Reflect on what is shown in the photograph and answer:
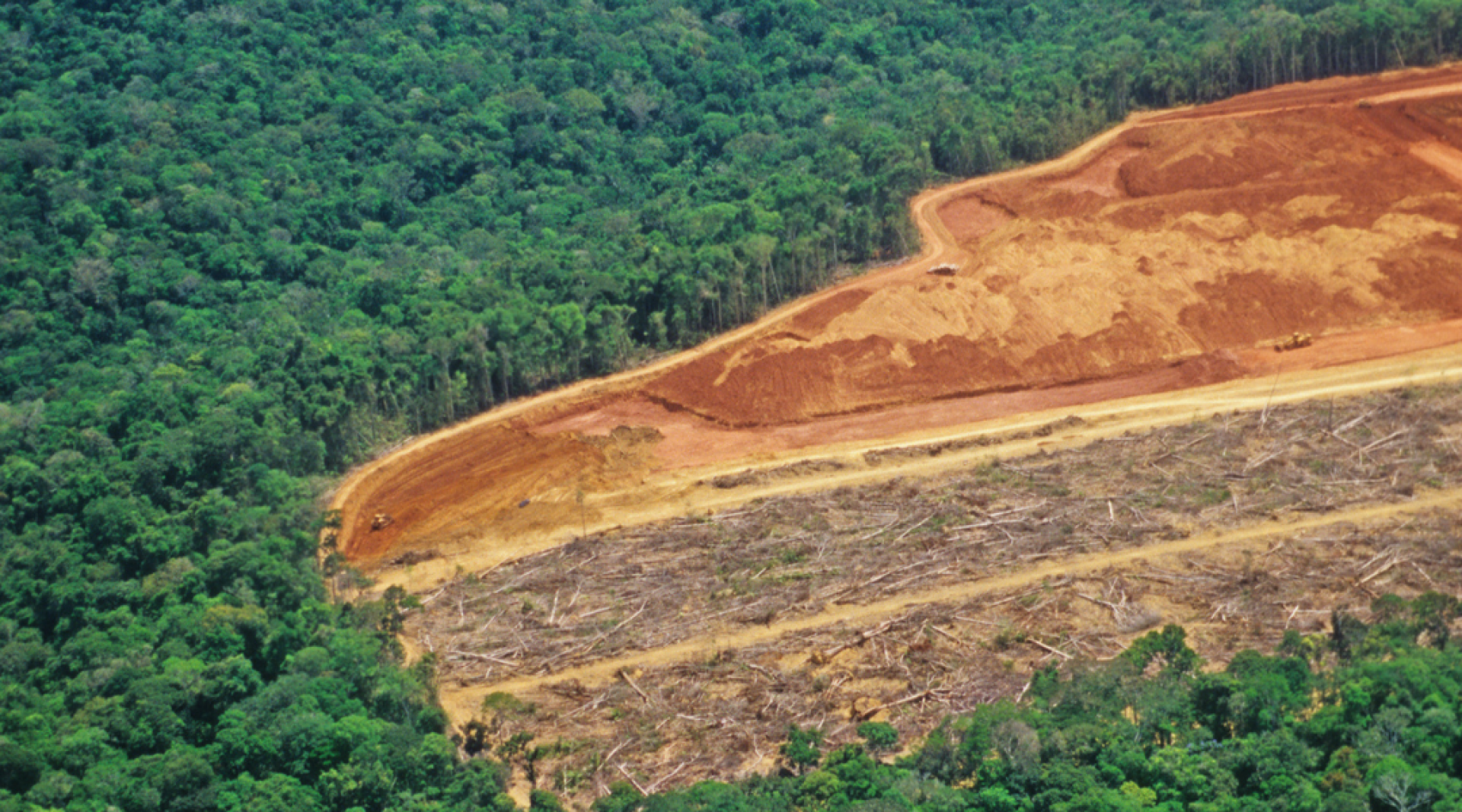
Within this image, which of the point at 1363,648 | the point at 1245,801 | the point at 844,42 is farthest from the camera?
the point at 844,42

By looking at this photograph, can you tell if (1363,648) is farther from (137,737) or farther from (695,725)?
(137,737)

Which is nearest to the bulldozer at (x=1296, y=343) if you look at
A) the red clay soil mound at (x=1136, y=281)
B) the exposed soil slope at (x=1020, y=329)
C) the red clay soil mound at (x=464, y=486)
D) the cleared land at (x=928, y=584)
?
the exposed soil slope at (x=1020, y=329)

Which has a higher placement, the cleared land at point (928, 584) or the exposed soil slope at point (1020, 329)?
the exposed soil slope at point (1020, 329)

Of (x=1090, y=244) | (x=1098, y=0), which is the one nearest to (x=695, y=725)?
(x=1090, y=244)

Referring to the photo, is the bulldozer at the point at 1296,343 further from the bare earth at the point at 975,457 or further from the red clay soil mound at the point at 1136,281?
the red clay soil mound at the point at 1136,281

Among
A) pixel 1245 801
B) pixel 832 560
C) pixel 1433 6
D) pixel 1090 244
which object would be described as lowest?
pixel 1245 801
